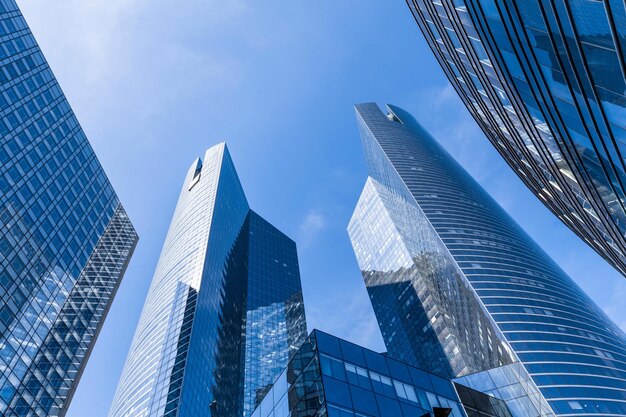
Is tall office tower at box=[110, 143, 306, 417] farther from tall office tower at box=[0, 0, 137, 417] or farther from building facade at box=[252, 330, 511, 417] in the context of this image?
building facade at box=[252, 330, 511, 417]

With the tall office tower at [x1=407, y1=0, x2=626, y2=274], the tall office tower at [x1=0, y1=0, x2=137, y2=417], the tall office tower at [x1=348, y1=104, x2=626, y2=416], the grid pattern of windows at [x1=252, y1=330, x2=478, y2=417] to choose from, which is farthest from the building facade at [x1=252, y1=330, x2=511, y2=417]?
the tall office tower at [x1=0, y1=0, x2=137, y2=417]

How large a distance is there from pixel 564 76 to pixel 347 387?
2184 centimetres

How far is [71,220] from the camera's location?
260 feet

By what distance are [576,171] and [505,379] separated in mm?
29791

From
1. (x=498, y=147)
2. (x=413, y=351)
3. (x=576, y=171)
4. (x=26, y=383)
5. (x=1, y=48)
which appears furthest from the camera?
(x=413, y=351)

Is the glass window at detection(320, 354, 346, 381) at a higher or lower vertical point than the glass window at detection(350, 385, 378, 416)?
higher

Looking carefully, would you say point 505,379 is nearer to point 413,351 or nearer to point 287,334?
point 413,351

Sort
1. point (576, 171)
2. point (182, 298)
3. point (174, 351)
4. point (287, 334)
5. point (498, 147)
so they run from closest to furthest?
point (576, 171) < point (498, 147) < point (174, 351) < point (182, 298) < point (287, 334)

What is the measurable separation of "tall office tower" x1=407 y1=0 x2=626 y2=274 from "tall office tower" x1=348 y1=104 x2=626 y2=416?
25.0 meters

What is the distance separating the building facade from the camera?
94.0ft

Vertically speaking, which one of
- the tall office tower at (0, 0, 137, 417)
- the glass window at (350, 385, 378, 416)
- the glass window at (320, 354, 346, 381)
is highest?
the tall office tower at (0, 0, 137, 417)

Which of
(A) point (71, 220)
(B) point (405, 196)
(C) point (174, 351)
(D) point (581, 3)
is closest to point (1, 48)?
(A) point (71, 220)

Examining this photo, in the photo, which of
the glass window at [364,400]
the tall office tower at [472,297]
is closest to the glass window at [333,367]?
the glass window at [364,400]

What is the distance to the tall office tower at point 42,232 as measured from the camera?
58938 mm
